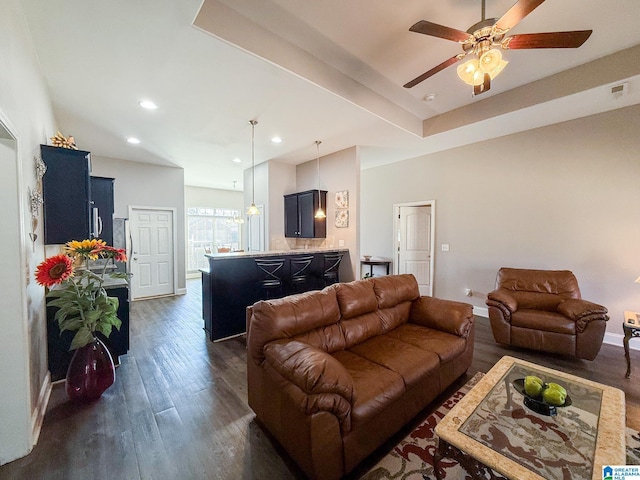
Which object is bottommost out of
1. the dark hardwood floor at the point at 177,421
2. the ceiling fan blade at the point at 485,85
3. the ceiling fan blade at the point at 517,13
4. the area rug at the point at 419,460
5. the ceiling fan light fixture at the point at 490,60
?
the dark hardwood floor at the point at 177,421

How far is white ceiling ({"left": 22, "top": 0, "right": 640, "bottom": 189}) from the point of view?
6.80 ft

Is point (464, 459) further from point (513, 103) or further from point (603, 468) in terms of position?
point (513, 103)

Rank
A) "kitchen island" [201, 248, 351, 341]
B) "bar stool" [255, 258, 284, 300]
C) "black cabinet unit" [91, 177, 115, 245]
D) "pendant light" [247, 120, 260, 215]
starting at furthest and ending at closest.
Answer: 1. "black cabinet unit" [91, 177, 115, 245]
2. "pendant light" [247, 120, 260, 215]
3. "bar stool" [255, 258, 284, 300]
4. "kitchen island" [201, 248, 351, 341]

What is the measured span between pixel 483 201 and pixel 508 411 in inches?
150

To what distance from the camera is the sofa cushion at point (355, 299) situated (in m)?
2.35

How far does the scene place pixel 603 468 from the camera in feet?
3.69

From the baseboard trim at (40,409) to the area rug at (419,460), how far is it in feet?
7.45

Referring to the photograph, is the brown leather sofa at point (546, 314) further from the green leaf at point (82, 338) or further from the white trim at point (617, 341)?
the green leaf at point (82, 338)

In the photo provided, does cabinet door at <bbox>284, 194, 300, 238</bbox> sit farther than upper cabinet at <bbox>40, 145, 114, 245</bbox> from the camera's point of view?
Yes

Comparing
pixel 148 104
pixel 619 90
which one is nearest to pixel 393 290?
pixel 619 90

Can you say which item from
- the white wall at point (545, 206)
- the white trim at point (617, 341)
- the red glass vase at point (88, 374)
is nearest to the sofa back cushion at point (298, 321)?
the red glass vase at point (88, 374)

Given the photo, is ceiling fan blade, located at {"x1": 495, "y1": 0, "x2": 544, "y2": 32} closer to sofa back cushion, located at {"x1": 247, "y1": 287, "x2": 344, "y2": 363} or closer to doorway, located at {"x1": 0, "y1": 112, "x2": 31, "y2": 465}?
sofa back cushion, located at {"x1": 247, "y1": 287, "x2": 344, "y2": 363}

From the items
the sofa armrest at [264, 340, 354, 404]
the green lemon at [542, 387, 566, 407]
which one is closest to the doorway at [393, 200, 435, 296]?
the green lemon at [542, 387, 566, 407]

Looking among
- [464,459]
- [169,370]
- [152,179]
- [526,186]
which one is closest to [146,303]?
[152,179]
